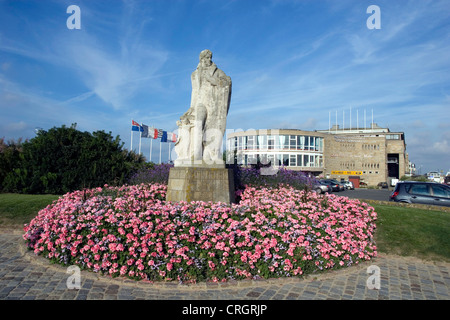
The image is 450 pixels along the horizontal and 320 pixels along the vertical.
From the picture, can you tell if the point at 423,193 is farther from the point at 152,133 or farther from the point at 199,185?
the point at 152,133

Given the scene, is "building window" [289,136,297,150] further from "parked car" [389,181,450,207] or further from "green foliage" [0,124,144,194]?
"green foliage" [0,124,144,194]

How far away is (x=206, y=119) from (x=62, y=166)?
719 cm

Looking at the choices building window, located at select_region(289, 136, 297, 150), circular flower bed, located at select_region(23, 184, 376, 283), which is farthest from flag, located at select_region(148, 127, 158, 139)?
building window, located at select_region(289, 136, 297, 150)

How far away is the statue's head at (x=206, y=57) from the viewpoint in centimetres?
833

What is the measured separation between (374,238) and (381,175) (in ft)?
201

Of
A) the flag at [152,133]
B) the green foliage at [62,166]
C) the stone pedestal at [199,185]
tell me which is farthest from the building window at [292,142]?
the stone pedestal at [199,185]

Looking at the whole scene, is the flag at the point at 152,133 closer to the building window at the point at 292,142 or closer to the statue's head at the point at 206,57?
the statue's head at the point at 206,57

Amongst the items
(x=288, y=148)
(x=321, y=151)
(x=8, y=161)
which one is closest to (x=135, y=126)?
(x=8, y=161)

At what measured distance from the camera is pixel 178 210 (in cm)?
620

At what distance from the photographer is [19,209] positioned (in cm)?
916

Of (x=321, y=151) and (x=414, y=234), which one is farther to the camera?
(x=321, y=151)
